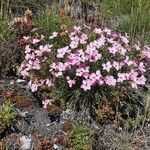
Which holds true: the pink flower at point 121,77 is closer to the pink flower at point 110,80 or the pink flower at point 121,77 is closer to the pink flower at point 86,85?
the pink flower at point 110,80

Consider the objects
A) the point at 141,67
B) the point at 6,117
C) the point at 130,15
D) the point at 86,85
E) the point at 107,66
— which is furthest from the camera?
the point at 130,15

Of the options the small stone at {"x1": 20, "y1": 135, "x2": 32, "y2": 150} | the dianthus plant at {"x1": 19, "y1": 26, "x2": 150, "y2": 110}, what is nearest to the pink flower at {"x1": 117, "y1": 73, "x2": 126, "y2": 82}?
the dianthus plant at {"x1": 19, "y1": 26, "x2": 150, "y2": 110}

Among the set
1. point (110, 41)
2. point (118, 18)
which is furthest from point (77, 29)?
point (118, 18)

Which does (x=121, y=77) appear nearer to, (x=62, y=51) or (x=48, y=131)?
(x=62, y=51)

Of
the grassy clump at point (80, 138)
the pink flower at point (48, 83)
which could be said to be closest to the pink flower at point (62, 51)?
the pink flower at point (48, 83)

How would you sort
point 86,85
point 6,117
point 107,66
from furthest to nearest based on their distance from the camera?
point 107,66
point 86,85
point 6,117

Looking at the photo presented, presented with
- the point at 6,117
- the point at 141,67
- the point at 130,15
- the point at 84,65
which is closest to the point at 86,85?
the point at 84,65

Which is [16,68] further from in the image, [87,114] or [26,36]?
[87,114]

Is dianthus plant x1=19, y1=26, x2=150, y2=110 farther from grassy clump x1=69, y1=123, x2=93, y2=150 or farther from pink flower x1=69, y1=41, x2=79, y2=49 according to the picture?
grassy clump x1=69, y1=123, x2=93, y2=150
